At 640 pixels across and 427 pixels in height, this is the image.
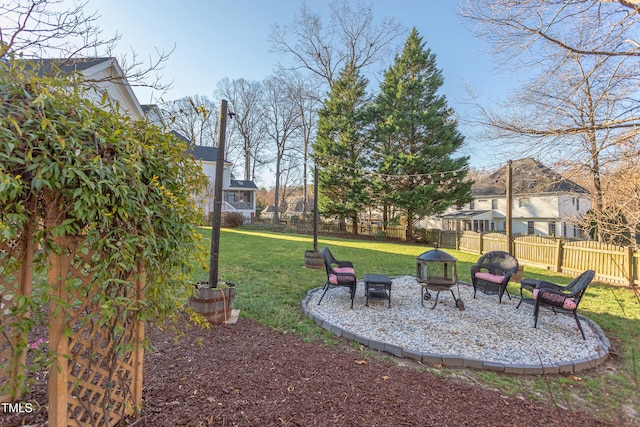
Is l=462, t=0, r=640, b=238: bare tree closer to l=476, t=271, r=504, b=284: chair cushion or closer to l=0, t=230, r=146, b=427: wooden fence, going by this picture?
l=476, t=271, r=504, b=284: chair cushion

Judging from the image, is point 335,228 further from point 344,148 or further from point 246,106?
point 246,106

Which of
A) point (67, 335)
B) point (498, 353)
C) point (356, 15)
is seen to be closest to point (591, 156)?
point (498, 353)

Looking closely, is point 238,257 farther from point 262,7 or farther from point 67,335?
point 262,7

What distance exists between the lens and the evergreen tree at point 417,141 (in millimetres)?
18047

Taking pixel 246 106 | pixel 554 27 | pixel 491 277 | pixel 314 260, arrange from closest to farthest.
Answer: pixel 554 27
pixel 491 277
pixel 314 260
pixel 246 106

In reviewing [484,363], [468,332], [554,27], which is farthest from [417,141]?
[484,363]

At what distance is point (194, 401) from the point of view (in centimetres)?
223

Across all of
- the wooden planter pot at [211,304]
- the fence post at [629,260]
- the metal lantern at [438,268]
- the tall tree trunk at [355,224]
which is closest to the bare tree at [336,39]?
the tall tree trunk at [355,224]

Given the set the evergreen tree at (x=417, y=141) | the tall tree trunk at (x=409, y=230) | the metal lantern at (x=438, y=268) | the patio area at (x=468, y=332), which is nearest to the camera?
the patio area at (x=468, y=332)

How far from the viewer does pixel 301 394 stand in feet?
8.07

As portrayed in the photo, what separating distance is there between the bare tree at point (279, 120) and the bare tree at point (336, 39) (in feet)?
17.2

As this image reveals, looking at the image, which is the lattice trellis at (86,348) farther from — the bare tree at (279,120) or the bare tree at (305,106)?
the bare tree at (279,120)

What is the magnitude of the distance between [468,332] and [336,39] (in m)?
22.3

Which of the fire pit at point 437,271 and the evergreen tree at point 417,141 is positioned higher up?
the evergreen tree at point 417,141
